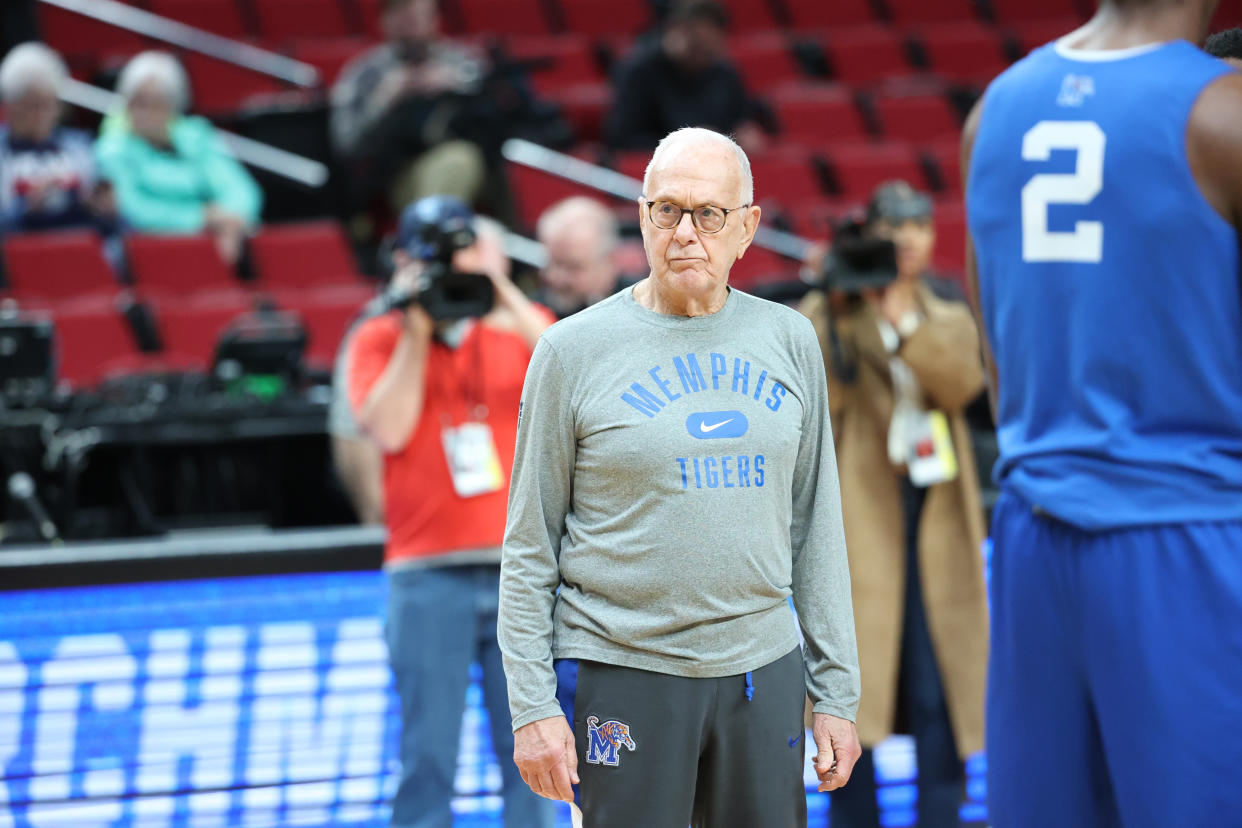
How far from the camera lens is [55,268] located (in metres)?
6.60

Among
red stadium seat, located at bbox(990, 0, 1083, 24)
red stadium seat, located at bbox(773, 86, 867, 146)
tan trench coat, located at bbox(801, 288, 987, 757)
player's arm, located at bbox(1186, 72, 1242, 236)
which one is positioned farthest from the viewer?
red stadium seat, located at bbox(990, 0, 1083, 24)

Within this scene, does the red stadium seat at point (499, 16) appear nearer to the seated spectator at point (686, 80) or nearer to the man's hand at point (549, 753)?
the seated spectator at point (686, 80)

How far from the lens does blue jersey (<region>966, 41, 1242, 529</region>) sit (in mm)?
1774

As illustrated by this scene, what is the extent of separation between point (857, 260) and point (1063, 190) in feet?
5.90

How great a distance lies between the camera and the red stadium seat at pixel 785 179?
26.5ft

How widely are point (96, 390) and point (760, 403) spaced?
3807mm

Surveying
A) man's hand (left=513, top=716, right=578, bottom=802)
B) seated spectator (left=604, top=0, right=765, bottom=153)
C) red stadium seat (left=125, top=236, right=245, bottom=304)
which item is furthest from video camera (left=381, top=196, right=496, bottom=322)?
seated spectator (left=604, top=0, right=765, bottom=153)

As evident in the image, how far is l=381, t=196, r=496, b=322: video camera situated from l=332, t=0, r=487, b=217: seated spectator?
10.2 ft

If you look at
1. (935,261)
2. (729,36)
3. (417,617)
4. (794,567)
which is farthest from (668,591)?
(729,36)

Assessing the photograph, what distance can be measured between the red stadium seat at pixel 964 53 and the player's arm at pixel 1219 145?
26.6 ft

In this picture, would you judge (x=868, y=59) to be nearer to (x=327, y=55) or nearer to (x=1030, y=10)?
(x=1030, y=10)

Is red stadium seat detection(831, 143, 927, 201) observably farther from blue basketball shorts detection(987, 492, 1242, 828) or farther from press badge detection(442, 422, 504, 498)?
blue basketball shorts detection(987, 492, 1242, 828)

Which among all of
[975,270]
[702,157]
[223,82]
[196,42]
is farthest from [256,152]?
[975,270]

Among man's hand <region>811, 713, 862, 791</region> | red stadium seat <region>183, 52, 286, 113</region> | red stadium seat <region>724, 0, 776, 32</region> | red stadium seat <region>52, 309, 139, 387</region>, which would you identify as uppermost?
red stadium seat <region>724, 0, 776, 32</region>
